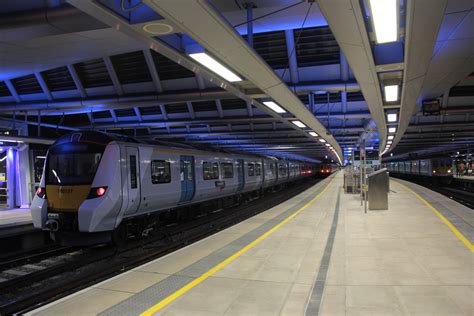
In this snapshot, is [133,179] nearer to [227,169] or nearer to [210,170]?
[210,170]

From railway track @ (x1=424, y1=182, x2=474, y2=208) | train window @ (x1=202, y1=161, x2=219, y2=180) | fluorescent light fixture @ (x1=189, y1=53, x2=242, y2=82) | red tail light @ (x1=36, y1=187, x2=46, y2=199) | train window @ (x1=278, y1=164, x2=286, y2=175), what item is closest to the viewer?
fluorescent light fixture @ (x1=189, y1=53, x2=242, y2=82)

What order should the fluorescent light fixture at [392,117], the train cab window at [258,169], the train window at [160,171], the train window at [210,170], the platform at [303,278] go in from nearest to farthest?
1. the platform at [303,278]
2. the train window at [160,171]
3. the fluorescent light fixture at [392,117]
4. the train window at [210,170]
5. the train cab window at [258,169]

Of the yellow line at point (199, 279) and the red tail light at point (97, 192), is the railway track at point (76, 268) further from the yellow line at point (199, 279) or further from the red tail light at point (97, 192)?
the yellow line at point (199, 279)

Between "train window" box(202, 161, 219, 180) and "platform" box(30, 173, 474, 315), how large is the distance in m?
4.71

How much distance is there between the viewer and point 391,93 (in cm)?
949

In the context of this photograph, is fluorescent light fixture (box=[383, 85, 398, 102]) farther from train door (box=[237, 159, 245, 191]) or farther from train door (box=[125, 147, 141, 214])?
train door (box=[237, 159, 245, 191])

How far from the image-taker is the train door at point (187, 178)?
1208 centimetres

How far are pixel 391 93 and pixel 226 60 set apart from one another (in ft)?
17.6

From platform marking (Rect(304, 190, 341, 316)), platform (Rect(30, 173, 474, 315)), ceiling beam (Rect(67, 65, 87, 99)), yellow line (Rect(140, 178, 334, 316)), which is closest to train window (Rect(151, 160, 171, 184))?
platform (Rect(30, 173, 474, 315))

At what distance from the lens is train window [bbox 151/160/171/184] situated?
10320mm

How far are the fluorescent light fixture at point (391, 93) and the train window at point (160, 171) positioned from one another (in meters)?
6.16

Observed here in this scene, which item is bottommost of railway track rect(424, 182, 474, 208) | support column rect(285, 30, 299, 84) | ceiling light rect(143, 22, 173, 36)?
railway track rect(424, 182, 474, 208)

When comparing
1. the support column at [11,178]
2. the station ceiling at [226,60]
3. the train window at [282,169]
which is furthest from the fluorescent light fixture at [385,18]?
the train window at [282,169]

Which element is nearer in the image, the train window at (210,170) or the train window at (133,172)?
the train window at (133,172)
